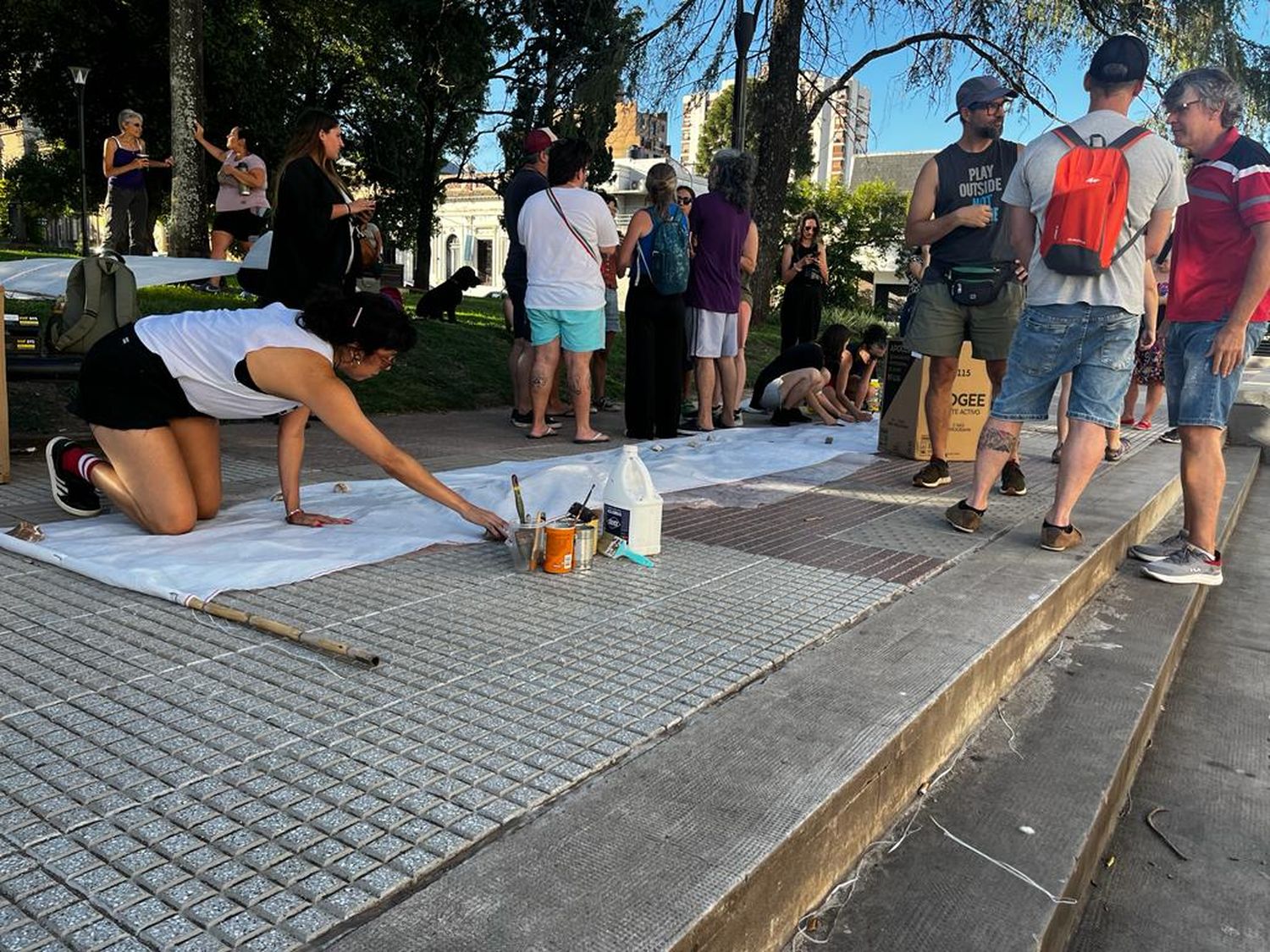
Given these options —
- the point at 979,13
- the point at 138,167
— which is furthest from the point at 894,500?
the point at 979,13

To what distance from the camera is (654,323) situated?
6.74m

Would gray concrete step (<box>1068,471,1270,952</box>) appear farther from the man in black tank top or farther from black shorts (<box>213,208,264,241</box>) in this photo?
black shorts (<box>213,208,264,241</box>)

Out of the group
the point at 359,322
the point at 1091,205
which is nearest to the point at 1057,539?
the point at 1091,205

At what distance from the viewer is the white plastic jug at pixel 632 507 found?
345 centimetres

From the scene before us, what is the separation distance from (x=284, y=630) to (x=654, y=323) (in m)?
4.59

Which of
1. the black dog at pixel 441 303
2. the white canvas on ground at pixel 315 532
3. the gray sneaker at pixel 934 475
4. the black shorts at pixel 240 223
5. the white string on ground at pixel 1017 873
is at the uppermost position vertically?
the black shorts at pixel 240 223

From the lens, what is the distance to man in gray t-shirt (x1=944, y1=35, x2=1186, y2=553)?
3771mm

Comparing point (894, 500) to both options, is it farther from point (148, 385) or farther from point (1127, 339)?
point (148, 385)

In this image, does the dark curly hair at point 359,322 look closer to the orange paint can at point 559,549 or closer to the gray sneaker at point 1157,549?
the orange paint can at point 559,549

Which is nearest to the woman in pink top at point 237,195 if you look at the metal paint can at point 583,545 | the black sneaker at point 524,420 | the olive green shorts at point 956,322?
the black sneaker at point 524,420

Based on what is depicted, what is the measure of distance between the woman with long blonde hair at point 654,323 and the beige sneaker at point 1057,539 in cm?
336

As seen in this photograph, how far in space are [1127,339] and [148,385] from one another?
3.75 meters

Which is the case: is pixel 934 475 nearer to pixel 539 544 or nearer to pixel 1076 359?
pixel 1076 359

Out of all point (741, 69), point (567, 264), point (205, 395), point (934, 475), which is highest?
point (741, 69)
